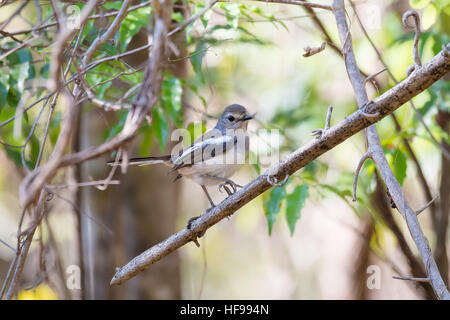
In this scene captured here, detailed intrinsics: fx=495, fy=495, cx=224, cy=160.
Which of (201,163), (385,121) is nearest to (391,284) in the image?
(385,121)

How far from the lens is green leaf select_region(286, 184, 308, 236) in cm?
357

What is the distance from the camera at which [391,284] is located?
758 cm

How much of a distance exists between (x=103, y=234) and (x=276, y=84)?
4186mm

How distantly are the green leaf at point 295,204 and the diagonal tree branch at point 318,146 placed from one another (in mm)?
835

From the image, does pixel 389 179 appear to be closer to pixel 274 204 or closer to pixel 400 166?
pixel 400 166

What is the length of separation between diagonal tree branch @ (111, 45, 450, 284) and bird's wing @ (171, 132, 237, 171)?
1126 millimetres

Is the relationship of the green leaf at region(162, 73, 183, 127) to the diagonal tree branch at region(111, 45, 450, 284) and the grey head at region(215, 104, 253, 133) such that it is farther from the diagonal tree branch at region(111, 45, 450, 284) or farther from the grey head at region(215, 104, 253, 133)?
the diagonal tree branch at region(111, 45, 450, 284)

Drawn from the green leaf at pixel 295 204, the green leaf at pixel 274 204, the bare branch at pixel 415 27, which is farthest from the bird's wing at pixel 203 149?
the bare branch at pixel 415 27

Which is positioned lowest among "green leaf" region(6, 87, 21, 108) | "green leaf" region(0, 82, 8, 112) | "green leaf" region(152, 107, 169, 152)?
"green leaf" region(152, 107, 169, 152)

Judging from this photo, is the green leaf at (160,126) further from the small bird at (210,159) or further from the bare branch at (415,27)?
the bare branch at (415,27)

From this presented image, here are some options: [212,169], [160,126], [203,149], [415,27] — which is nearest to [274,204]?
[212,169]

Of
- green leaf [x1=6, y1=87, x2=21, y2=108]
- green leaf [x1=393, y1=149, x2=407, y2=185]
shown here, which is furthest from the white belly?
green leaf [x1=6, y1=87, x2=21, y2=108]

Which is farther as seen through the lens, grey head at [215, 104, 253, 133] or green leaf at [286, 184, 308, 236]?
grey head at [215, 104, 253, 133]
